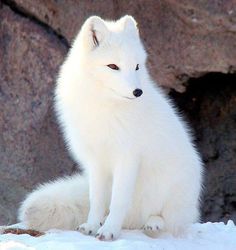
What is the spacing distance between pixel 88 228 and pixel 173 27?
2508 millimetres

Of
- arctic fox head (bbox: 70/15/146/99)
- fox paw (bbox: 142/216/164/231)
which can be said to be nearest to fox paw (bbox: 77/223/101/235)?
fox paw (bbox: 142/216/164/231)

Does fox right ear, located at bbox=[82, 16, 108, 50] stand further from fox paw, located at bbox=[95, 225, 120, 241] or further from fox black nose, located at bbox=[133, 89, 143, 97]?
fox paw, located at bbox=[95, 225, 120, 241]

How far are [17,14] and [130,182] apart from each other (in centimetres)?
290

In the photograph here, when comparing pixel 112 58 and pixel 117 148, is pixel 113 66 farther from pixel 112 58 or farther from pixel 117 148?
pixel 117 148

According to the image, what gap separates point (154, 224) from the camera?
11.7 feet

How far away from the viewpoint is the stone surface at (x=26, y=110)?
5.84 m

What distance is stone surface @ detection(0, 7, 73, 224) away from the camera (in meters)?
5.84

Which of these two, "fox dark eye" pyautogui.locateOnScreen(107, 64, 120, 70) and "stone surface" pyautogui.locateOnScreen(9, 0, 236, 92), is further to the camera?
"stone surface" pyautogui.locateOnScreen(9, 0, 236, 92)

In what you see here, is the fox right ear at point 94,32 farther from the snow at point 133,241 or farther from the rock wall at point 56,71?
the rock wall at point 56,71

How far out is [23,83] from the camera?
5.90m

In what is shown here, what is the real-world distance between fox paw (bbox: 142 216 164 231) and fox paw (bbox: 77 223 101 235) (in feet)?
0.82

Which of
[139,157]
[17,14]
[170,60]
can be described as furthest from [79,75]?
[17,14]

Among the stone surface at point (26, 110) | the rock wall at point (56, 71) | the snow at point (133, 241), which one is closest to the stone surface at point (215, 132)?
the rock wall at point (56, 71)

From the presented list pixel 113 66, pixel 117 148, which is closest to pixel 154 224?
pixel 117 148
